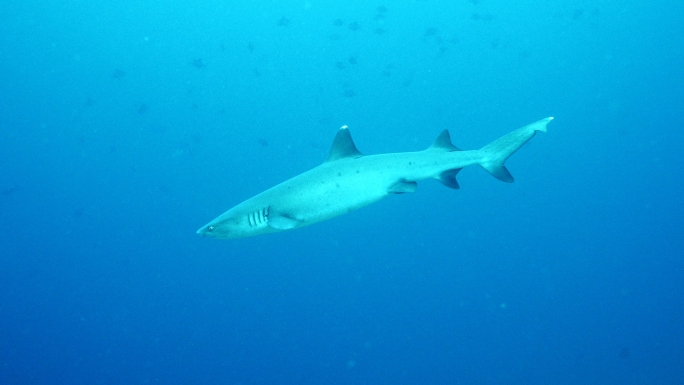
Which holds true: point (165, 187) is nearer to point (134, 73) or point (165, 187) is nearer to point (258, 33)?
point (134, 73)

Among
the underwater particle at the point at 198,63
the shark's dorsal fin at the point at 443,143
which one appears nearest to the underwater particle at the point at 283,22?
the underwater particle at the point at 198,63

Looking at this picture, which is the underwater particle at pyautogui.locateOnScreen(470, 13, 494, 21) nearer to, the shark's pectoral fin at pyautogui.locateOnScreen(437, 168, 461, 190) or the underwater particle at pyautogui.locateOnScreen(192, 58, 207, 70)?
the underwater particle at pyautogui.locateOnScreen(192, 58, 207, 70)

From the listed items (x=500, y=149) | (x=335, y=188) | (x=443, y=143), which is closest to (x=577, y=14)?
(x=500, y=149)

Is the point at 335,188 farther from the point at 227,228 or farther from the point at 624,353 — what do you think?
the point at 624,353

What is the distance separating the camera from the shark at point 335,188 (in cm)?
379

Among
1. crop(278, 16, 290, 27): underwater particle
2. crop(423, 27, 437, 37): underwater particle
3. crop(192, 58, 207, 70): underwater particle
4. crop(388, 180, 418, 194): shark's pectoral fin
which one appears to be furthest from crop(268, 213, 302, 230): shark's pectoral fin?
crop(423, 27, 437, 37): underwater particle

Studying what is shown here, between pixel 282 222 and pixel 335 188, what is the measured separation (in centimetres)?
59

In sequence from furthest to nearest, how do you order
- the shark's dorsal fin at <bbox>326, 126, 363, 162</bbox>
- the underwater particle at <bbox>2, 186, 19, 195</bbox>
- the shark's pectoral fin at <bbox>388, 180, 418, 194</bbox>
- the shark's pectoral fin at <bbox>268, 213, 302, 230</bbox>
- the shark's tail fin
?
the underwater particle at <bbox>2, 186, 19, 195</bbox>, the shark's tail fin, the shark's dorsal fin at <bbox>326, 126, 363, 162</bbox>, the shark's pectoral fin at <bbox>388, 180, 418, 194</bbox>, the shark's pectoral fin at <bbox>268, 213, 302, 230</bbox>

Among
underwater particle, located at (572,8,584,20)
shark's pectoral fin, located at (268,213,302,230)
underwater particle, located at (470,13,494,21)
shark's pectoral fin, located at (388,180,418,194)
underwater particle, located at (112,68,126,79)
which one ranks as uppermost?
underwater particle, located at (112,68,126,79)

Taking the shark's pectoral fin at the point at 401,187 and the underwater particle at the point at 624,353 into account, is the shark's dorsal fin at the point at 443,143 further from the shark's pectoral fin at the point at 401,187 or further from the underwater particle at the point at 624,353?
the underwater particle at the point at 624,353

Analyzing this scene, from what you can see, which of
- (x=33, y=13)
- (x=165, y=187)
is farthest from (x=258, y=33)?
(x=33, y=13)

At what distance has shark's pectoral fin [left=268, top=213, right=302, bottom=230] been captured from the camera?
148 inches

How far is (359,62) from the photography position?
13.3 m

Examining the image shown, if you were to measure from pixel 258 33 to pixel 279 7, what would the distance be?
3.89 ft
